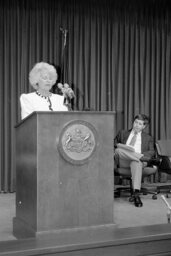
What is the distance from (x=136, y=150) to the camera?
17.8 feet

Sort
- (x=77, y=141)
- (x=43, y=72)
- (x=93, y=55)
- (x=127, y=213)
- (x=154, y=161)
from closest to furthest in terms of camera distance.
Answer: (x=77, y=141) < (x=43, y=72) < (x=127, y=213) < (x=154, y=161) < (x=93, y=55)

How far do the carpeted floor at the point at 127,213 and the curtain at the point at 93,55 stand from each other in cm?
149

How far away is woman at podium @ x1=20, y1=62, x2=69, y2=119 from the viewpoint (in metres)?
3.08

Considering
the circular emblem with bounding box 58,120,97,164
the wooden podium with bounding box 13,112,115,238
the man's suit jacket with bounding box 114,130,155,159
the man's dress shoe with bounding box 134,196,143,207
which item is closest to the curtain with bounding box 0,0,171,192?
the man's suit jacket with bounding box 114,130,155,159

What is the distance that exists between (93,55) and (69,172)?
4128 millimetres

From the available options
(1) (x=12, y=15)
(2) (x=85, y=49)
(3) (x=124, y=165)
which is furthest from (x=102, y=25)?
(3) (x=124, y=165)

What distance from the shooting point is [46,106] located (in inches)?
123

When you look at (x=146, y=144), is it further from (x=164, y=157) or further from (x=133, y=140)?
(x=164, y=157)

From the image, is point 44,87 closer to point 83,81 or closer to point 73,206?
point 73,206

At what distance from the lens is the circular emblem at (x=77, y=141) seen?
2.66 m

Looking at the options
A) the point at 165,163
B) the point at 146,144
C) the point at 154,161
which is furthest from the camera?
the point at 165,163

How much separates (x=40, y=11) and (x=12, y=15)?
0.42 meters

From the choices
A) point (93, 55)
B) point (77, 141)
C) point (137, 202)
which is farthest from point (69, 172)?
point (93, 55)

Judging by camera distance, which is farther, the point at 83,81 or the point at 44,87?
the point at 83,81
